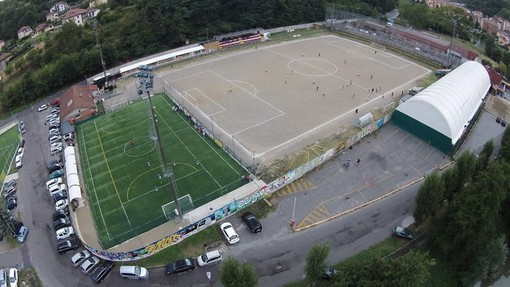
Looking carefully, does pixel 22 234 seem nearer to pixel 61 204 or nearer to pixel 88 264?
pixel 61 204

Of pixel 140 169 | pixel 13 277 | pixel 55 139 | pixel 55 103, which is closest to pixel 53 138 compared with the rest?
pixel 55 139

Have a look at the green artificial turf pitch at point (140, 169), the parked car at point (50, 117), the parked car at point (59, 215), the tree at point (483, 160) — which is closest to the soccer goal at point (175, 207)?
the green artificial turf pitch at point (140, 169)

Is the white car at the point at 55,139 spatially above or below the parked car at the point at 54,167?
above

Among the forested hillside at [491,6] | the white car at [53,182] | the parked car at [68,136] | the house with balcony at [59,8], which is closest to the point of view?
the white car at [53,182]

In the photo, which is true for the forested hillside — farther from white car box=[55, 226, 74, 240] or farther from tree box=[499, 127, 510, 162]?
white car box=[55, 226, 74, 240]

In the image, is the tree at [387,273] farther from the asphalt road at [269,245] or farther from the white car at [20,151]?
the white car at [20,151]

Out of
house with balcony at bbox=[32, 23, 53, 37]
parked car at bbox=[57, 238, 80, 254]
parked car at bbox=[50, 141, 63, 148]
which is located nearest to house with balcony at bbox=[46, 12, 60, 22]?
house with balcony at bbox=[32, 23, 53, 37]

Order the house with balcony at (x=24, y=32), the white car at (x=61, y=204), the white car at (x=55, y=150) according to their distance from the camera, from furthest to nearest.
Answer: the house with balcony at (x=24, y=32)
the white car at (x=55, y=150)
the white car at (x=61, y=204)
